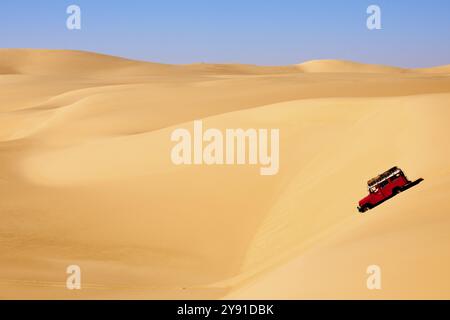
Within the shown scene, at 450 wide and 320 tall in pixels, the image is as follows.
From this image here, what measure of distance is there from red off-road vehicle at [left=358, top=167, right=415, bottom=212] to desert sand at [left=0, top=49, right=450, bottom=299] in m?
0.36

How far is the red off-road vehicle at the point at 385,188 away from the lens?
11.5 metres

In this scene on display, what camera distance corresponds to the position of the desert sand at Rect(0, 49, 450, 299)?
791 cm

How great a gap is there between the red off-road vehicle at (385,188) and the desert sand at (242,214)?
36cm

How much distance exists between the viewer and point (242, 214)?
14.8 metres

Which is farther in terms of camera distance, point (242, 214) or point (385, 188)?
point (242, 214)

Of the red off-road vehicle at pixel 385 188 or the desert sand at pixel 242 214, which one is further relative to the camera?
the red off-road vehicle at pixel 385 188

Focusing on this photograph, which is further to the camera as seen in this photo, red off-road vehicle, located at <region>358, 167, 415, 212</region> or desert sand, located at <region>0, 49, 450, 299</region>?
red off-road vehicle, located at <region>358, 167, 415, 212</region>

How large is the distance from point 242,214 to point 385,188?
13.6 ft

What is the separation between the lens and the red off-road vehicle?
1146 cm

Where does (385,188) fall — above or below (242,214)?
below

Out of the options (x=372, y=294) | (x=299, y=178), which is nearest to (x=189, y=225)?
(x=299, y=178)

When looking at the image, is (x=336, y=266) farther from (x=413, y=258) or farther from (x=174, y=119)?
(x=174, y=119)

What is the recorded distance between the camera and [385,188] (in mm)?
11656

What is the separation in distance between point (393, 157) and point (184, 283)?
242 inches
